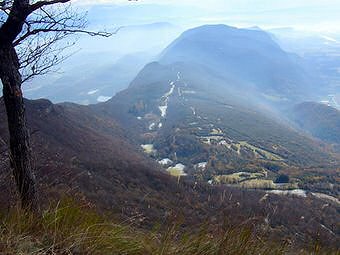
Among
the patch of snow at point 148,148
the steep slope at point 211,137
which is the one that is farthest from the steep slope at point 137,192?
the steep slope at point 211,137

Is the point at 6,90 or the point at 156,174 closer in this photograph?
the point at 6,90

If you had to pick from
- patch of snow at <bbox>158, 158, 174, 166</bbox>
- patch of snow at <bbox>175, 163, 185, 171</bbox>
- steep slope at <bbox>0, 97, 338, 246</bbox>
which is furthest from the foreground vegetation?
patch of snow at <bbox>158, 158, 174, 166</bbox>

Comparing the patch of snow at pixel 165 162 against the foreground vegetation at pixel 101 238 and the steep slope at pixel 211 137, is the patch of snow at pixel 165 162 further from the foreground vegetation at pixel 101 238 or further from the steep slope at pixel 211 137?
the foreground vegetation at pixel 101 238

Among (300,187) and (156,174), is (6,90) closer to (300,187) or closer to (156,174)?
(156,174)

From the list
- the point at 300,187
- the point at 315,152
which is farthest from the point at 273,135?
the point at 300,187

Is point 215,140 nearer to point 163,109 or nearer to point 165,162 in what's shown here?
point 165,162
